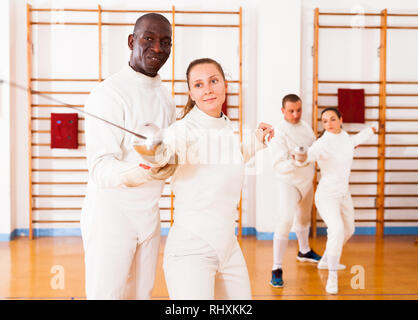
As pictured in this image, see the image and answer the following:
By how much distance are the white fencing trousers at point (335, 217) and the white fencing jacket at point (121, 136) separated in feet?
5.29

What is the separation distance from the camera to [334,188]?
285 cm

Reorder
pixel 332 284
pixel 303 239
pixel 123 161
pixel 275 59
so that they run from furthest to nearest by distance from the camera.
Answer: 1. pixel 275 59
2. pixel 303 239
3. pixel 332 284
4. pixel 123 161

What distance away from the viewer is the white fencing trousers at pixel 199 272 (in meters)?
1.27

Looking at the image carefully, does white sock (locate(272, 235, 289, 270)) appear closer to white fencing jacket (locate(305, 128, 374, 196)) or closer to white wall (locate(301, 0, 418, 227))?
white fencing jacket (locate(305, 128, 374, 196))

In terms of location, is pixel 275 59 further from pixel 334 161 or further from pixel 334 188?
pixel 334 188

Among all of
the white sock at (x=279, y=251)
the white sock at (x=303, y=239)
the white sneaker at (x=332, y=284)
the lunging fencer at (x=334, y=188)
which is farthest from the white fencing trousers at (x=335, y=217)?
the white sock at (x=303, y=239)

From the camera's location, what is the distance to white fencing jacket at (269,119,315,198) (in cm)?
280

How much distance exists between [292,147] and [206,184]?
5.43ft

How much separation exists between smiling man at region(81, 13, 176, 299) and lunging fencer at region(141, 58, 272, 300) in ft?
0.48

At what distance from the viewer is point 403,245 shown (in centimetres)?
394

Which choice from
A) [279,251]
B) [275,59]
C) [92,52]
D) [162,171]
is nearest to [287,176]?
[279,251]

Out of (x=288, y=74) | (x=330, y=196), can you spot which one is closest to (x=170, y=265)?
(x=330, y=196)

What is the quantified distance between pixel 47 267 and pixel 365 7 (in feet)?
12.3

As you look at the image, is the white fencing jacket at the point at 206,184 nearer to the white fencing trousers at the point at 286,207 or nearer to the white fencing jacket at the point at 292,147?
the white fencing jacket at the point at 292,147
